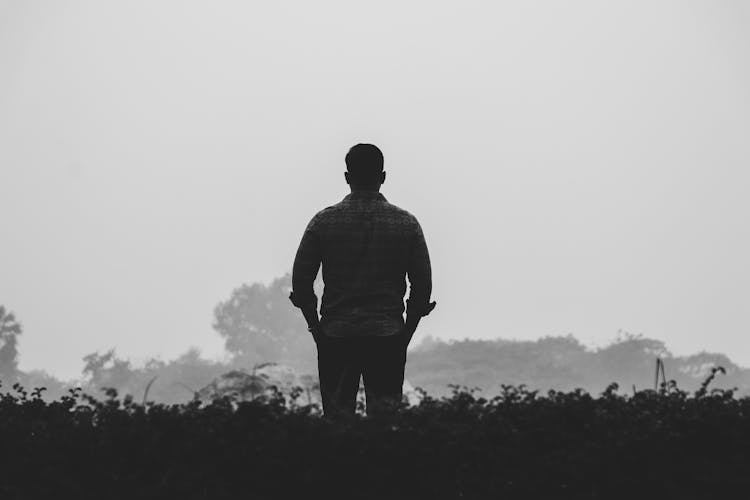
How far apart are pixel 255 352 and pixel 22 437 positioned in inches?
3622

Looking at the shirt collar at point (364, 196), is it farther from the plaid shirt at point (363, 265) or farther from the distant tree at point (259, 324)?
the distant tree at point (259, 324)

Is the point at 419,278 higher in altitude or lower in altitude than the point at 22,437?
higher

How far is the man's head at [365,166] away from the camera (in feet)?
26.8

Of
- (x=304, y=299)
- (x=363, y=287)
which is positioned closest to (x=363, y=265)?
(x=363, y=287)

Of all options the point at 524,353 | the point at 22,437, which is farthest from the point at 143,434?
the point at 524,353

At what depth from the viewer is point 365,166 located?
26.8ft

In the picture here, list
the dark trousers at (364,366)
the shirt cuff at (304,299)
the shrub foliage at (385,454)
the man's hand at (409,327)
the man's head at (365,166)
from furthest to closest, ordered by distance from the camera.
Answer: the man's head at (365,166) → the shirt cuff at (304,299) → the man's hand at (409,327) → the dark trousers at (364,366) → the shrub foliage at (385,454)

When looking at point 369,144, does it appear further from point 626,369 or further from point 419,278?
point 626,369

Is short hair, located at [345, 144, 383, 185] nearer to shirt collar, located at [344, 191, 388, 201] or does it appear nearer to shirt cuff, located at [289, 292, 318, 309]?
shirt collar, located at [344, 191, 388, 201]

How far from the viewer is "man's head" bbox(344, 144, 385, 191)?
26.8 ft

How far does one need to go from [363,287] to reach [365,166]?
1.00 metres

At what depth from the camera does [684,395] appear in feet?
21.2

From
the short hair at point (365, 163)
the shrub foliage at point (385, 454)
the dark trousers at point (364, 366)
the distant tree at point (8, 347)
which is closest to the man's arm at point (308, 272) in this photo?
the dark trousers at point (364, 366)

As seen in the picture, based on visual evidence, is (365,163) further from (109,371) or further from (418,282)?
(109,371)
